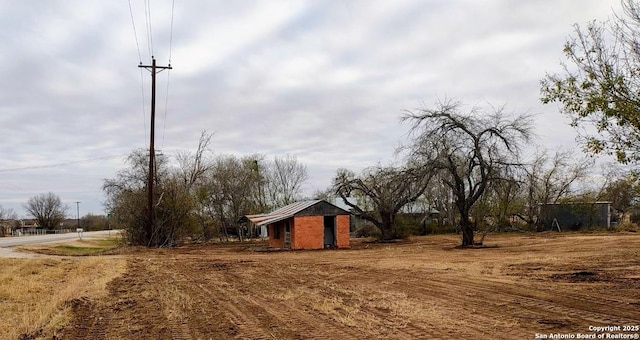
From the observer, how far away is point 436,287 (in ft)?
41.1

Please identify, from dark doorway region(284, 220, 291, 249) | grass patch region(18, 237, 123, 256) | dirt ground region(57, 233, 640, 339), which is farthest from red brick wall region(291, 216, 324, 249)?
dirt ground region(57, 233, 640, 339)

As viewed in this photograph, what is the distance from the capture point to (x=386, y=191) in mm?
34250

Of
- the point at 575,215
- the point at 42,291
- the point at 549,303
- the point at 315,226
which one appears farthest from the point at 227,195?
the point at 549,303

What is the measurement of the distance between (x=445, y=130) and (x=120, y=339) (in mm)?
24410

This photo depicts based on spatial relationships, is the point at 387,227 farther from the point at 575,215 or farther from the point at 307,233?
the point at 575,215

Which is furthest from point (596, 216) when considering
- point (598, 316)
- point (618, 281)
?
point (598, 316)

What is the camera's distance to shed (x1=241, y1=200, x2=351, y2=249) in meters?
33.3

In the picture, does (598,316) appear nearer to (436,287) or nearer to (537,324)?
(537,324)

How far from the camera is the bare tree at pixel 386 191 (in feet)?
100

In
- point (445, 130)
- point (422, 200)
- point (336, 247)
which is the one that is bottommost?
point (336, 247)

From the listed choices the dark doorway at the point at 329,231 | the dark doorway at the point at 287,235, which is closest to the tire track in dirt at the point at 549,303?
the dark doorway at the point at 329,231

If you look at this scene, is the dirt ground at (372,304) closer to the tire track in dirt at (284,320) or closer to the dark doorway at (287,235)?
the tire track in dirt at (284,320)

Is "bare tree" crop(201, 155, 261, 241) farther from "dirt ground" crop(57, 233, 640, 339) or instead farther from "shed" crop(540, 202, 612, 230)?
"dirt ground" crop(57, 233, 640, 339)

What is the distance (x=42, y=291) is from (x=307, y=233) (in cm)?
2095
